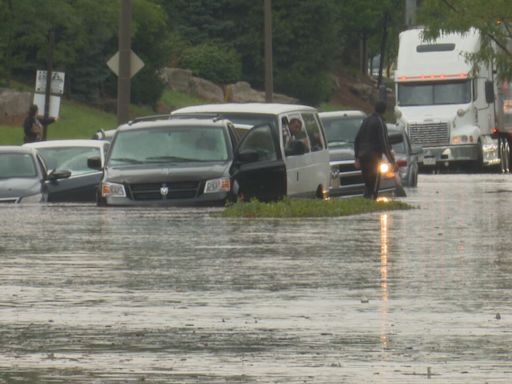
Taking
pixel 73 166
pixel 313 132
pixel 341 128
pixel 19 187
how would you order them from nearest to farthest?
1. pixel 19 187
2. pixel 313 132
3. pixel 73 166
4. pixel 341 128

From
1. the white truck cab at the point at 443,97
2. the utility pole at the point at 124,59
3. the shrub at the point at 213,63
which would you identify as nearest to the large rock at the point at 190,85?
the shrub at the point at 213,63

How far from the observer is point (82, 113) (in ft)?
239

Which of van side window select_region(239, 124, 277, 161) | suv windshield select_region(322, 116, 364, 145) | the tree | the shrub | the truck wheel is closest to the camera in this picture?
van side window select_region(239, 124, 277, 161)

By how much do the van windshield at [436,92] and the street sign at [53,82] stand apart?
10.3 meters

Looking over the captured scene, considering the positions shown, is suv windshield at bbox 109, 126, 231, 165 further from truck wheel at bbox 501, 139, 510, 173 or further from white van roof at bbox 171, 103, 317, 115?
truck wheel at bbox 501, 139, 510, 173

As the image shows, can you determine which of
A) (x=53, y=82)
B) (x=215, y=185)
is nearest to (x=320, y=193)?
(x=215, y=185)

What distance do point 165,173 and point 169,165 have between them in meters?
0.30

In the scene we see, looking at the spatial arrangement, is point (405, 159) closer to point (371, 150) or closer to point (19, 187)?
point (371, 150)

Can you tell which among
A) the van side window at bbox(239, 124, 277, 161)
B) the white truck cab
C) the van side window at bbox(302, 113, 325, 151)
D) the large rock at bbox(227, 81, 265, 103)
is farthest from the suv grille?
the large rock at bbox(227, 81, 265, 103)

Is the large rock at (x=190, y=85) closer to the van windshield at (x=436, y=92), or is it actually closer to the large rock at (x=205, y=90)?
the large rock at (x=205, y=90)

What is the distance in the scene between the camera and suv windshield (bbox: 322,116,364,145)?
34312 mm

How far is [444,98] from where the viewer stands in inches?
2031

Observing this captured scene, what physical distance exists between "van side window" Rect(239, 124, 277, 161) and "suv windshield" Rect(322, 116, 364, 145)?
879cm

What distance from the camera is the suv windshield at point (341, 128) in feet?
113
